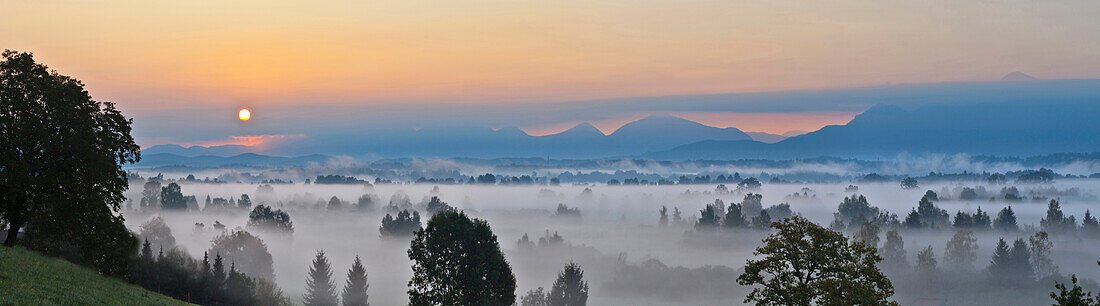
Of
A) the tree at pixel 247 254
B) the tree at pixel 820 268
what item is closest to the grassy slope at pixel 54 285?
the tree at pixel 820 268

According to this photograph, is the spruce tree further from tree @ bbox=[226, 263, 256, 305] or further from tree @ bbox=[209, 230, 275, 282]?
tree @ bbox=[209, 230, 275, 282]

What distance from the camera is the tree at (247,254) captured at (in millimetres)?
182750

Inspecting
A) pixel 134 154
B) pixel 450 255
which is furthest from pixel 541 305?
pixel 134 154

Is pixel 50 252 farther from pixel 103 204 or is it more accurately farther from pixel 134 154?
pixel 134 154

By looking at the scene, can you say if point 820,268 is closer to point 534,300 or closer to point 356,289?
point 356,289

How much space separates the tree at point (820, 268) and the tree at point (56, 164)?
44.8m

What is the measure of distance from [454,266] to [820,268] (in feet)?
124

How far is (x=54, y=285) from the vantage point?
43.6 m

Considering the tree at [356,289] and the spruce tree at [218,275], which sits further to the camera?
the tree at [356,289]

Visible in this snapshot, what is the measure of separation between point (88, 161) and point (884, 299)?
53.5 m

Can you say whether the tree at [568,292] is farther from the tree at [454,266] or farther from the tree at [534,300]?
the tree at [454,266]

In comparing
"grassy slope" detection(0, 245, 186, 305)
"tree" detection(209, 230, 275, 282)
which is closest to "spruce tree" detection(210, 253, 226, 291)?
"grassy slope" detection(0, 245, 186, 305)

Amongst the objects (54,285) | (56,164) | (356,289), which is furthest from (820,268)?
(356,289)

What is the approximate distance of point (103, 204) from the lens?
60.0m
